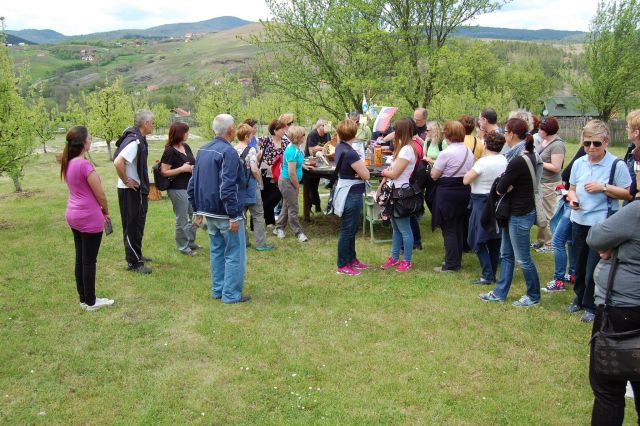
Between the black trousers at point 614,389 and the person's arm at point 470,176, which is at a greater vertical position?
the person's arm at point 470,176

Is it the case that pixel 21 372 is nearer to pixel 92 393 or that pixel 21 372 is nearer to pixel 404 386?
pixel 92 393

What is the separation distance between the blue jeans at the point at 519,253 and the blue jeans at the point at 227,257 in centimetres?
288

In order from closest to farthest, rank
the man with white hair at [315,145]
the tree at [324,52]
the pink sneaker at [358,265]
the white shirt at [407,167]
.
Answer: the white shirt at [407,167] < the pink sneaker at [358,265] < the man with white hair at [315,145] < the tree at [324,52]

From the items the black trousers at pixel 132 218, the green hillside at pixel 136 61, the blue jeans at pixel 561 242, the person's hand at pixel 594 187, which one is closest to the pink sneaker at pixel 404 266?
the blue jeans at pixel 561 242

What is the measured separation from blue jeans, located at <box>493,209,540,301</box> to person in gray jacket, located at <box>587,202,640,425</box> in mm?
2265

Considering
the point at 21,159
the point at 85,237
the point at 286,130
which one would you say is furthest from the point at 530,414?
the point at 21,159

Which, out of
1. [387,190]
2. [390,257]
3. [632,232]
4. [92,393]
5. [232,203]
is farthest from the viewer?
[390,257]

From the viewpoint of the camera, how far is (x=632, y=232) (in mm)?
2701

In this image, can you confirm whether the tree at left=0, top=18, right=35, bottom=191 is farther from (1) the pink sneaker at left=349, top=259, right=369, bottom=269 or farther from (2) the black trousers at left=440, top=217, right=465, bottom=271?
(2) the black trousers at left=440, top=217, right=465, bottom=271

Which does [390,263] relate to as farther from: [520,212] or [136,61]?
[136,61]

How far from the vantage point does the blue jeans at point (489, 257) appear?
6.02 metres

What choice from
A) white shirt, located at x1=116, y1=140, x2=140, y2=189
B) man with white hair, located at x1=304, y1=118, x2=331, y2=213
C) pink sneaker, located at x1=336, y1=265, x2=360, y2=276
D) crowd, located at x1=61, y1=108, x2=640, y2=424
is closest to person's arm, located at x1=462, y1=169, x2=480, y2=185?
crowd, located at x1=61, y1=108, x2=640, y2=424

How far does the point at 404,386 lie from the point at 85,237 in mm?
3604

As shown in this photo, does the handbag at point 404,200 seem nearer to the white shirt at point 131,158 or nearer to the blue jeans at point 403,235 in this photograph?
the blue jeans at point 403,235
